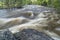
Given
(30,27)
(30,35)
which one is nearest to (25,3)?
(30,27)

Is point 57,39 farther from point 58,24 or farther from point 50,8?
point 50,8

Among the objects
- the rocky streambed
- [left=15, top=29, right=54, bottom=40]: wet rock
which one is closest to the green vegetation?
the rocky streambed

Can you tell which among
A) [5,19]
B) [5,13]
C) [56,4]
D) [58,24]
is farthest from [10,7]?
[58,24]

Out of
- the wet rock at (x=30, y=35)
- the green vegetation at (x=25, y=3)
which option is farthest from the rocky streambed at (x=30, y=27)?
the green vegetation at (x=25, y=3)

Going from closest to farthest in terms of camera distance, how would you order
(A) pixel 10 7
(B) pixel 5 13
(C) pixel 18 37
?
1. (C) pixel 18 37
2. (B) pixel 5 13
3. (A) pixel 10 7

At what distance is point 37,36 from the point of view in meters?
2.44

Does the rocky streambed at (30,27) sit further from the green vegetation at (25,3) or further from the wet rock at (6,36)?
the green vegetation at (25,3)

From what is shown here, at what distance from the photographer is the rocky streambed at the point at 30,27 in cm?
242

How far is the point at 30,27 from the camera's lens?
2.79 meters

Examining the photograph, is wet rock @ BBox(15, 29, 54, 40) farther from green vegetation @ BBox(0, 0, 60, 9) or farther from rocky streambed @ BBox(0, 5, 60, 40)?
green vegetation @ BBox(0, 0, 60, 9)

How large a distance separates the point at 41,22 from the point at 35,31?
47 centimetres

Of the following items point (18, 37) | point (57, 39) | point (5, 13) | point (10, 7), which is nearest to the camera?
point (18, 37)

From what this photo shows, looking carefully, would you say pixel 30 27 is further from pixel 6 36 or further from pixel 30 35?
pixel 6 36

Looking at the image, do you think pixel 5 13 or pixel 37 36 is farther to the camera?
pixel 5 13
